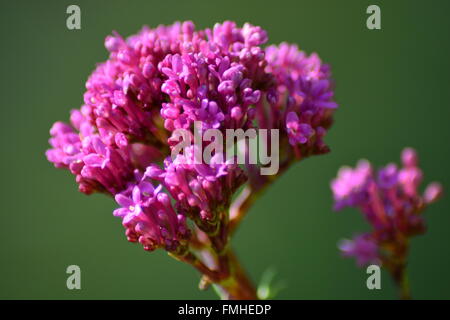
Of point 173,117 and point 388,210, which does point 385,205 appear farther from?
point 173,117

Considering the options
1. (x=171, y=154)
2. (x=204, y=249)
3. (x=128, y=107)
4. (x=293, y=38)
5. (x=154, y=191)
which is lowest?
(x=204, y=249)

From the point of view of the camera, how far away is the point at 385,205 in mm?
2947

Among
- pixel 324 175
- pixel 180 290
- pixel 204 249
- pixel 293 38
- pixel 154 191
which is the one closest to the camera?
pixel 154 191

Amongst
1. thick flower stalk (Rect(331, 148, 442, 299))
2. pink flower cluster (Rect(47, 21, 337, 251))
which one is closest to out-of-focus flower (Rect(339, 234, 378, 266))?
thick flower stalk (Rect(331, 148, 442, 299))

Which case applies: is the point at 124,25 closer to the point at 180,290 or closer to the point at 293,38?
the point at 293,38

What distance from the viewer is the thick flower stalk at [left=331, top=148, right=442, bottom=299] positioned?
2.87 metres

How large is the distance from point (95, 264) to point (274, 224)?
1.77m

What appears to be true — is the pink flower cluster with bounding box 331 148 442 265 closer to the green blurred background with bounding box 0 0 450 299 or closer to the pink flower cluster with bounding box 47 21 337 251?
the pink flower cluster with bounding box 47 21 337 251

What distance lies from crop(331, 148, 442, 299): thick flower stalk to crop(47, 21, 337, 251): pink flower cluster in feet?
1.74

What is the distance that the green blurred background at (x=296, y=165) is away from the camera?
5562 mm

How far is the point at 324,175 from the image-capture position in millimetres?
5961

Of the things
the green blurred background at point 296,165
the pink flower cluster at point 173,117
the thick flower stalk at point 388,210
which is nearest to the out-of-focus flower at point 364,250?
the thick flower stalk at point 388,210

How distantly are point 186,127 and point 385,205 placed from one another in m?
1.25

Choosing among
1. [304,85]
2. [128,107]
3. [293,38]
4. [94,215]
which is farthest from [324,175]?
[128,107]
